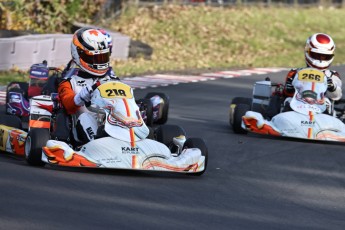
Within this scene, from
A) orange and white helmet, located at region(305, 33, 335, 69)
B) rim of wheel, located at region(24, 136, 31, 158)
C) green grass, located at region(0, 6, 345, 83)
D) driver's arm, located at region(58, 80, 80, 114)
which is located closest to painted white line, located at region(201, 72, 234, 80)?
green grass, located at region(0, 6, 345, 83)

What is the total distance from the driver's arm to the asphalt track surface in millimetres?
659

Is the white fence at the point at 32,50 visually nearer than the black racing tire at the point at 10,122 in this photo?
No

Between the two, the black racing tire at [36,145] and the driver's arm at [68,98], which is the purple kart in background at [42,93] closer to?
the driver's arm at [68,98]

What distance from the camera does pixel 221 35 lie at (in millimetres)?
26828

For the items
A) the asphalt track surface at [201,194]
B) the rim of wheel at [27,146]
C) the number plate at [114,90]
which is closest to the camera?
the asphalt track surface at [201,194]

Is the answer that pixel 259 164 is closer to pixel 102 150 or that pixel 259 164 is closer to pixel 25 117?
pixel 102 150

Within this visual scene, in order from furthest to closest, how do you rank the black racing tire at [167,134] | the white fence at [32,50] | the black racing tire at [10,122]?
the white fence at [32,50]
the black racing tire at [10,122]
the black racing tire at [167,134]

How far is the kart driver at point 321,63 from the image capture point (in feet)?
38.7

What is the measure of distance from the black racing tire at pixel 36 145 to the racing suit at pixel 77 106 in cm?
47

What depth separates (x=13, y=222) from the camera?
20.6 ft

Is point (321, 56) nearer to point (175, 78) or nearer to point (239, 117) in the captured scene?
point (239, 117)

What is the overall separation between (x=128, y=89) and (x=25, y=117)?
3581 millimetres

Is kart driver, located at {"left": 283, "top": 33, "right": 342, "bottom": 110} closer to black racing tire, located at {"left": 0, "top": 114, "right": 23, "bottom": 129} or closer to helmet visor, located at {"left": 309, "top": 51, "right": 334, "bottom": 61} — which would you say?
helmet visor, located at {"left": 309, "top": 51, "right": 334, "bottom": 61}

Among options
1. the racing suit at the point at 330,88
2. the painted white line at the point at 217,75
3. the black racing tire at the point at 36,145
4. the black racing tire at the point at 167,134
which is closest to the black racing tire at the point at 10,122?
the black racing tire at the point at 36,145
